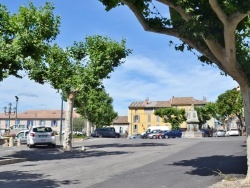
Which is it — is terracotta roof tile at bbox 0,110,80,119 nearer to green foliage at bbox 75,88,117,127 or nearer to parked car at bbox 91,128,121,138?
green foliage at bbox 75,88,117,127

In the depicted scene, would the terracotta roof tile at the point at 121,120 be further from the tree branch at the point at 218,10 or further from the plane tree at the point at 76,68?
the tree branch at the point at 218,10

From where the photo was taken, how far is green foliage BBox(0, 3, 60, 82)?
48.7 feet

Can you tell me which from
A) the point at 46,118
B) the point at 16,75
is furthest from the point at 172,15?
the point at 46,118

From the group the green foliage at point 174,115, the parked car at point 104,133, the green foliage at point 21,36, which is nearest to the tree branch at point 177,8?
the green foliage at point 21,36

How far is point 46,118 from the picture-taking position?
405 feet

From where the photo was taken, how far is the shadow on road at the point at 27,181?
9.55m

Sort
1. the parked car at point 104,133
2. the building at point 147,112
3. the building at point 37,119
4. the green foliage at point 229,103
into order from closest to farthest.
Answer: the parked car at point 104,133, the green foliage at point 229,103, the building at point 147,112, the building at point 37,119

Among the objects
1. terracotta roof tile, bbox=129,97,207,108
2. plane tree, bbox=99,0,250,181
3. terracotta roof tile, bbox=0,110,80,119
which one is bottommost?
plane tree, bbox=99,0,250,181

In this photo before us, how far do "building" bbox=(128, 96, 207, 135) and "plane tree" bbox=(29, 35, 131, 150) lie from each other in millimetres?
90685

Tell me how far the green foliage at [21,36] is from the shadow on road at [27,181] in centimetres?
513

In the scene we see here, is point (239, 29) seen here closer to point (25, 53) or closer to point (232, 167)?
point (232, 167)

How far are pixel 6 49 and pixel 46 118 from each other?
111 meters

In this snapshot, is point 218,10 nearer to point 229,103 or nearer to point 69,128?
point 69,128

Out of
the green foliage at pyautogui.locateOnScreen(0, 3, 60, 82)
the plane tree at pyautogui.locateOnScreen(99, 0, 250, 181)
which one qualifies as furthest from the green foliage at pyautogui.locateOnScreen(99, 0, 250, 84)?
the green foliage at pyautogui.locateOnScreen(0, 3, 60, 82)
